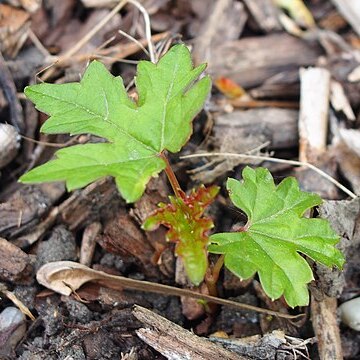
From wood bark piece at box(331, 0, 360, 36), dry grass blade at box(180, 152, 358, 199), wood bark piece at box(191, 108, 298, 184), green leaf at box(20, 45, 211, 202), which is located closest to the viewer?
green leaf at box(20, 45, 211, 202)

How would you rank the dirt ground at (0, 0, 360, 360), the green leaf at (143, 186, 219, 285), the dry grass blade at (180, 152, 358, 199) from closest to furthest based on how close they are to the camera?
the green leaf at (143, 186, 219, 285) < the dirt ground at (0, 0, 360, 360) < the dry grass blade at (180, 152, 358, 199)

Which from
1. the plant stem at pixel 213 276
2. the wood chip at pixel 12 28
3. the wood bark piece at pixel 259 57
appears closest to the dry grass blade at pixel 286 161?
the plant stem at pixel 213 276

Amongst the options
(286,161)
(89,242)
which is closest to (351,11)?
(286,161)

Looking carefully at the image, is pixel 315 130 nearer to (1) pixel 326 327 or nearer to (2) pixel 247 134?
(2) pixel 247 134

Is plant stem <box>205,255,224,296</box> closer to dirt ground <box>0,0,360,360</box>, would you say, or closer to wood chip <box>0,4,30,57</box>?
dirt ground <box>0,0,360,360</box>

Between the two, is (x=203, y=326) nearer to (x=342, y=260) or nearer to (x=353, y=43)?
(x=342, y=260)

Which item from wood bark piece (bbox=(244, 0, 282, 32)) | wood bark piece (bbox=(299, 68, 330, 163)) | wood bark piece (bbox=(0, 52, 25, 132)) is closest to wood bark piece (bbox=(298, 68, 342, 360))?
wood bark piece (bbox=(299, 68, 330, 163))

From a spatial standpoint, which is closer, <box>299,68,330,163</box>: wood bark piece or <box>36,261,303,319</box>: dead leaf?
<box>36,261,303,319</box>: dead leaf

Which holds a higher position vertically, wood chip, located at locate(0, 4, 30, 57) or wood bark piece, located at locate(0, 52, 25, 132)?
wood chip, located at locate(0, 4, 30, 57)
